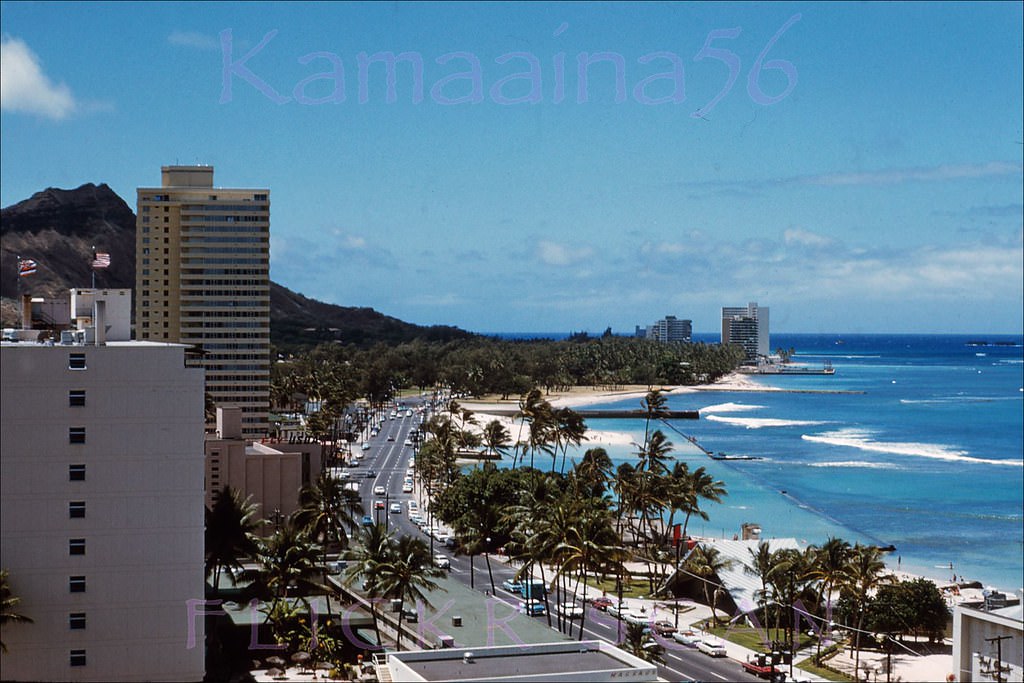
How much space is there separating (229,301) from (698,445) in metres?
52.6

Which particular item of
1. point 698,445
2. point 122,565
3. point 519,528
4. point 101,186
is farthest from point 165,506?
point 101,186

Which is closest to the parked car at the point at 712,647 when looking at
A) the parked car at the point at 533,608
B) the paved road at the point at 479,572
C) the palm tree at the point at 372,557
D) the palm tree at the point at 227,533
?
the paved road at the point at 479,572

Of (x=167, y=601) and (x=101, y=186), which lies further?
A: (x=101, y=186)

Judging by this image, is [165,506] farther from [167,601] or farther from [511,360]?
[511,360]

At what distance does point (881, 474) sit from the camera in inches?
3780

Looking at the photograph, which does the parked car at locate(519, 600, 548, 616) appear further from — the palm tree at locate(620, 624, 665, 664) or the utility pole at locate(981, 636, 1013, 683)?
the utility pole at locate(981, 636, 1013, 683)

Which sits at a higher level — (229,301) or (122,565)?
(229,301)

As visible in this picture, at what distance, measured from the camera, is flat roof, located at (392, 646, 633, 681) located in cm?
2211

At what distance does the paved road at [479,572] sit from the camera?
38.4m

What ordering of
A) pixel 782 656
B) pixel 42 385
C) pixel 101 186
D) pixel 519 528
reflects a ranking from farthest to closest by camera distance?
pixel 101 186
pixel 519 528
pixel 782 656
pixel 42 385

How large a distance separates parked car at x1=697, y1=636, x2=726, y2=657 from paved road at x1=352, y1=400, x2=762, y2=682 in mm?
239

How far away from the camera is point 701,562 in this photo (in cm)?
4844

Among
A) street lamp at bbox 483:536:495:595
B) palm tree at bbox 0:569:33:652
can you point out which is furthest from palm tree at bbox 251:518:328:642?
street lamp at bbox 483:536:495:595

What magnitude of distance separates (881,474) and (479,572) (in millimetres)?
55130
